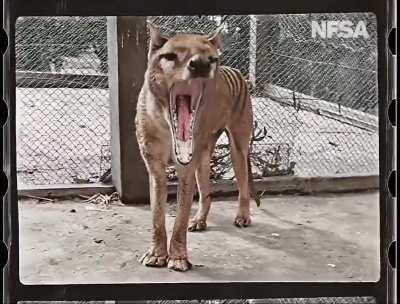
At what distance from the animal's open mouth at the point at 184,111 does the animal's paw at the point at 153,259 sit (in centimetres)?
17

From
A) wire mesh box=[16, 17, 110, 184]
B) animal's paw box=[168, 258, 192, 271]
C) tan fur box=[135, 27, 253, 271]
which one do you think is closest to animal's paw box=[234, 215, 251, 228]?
tan fur box=[135, 27, 253, 271]

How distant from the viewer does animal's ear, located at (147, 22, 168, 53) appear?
93cm

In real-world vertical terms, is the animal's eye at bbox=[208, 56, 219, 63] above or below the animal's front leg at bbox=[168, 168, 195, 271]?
above

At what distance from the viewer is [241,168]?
973 mm

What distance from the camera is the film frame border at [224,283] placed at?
0.90 meters

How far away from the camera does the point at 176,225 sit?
0.96 metres

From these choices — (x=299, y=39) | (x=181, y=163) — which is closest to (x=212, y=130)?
(x=181, y=163)

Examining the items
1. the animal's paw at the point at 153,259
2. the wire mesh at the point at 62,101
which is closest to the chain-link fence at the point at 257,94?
the wire mesh at the point at 62,101

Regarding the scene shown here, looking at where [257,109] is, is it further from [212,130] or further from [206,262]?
[206,262]

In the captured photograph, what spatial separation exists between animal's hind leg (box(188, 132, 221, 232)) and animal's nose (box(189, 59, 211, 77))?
4.2 inches

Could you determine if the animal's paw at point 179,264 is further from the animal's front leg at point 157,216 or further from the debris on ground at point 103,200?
the debris on ground at point 103,200

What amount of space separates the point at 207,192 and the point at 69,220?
0.73 ft

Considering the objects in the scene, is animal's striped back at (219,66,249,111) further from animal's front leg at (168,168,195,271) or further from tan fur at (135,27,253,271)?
animal's front leg at (168,168,195,271)

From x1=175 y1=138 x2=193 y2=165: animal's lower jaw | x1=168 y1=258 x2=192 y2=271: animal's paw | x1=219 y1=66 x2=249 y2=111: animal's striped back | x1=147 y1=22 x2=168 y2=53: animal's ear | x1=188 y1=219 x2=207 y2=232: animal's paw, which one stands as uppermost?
x1=147 y1=22 x2=168 y2=53: animal's ear
